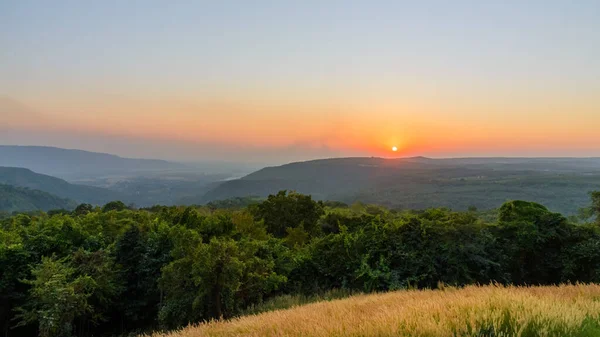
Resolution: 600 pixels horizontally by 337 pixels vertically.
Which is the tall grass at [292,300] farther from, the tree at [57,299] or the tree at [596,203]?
the tree at [596,203]

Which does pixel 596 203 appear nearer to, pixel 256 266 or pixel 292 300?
pixel 292 300

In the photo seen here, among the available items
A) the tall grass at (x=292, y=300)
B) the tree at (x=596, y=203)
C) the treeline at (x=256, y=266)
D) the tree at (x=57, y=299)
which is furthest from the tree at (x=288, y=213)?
the tree at (x=596, y=203)

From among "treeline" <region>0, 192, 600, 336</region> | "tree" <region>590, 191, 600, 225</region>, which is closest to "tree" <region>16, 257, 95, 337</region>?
"treeline" <region>0, 192, 600, 336</region>

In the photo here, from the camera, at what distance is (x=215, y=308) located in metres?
15.2

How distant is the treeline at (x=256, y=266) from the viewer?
627 inches

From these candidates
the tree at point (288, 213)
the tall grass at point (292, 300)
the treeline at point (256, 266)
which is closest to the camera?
the tall grass at point (292, 300)

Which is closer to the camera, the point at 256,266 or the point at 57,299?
the point at 57,299

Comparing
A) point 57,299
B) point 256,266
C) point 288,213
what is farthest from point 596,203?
point 57,299

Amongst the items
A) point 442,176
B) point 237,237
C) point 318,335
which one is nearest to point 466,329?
point 318,335

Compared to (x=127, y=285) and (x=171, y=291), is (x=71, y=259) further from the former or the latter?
(x=171, y=291)

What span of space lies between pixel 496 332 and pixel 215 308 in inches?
534

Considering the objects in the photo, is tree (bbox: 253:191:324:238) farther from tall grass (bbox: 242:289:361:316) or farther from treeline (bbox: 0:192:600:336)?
tall grass (bbox: 242:289:361:316)

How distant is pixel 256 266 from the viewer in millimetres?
17391

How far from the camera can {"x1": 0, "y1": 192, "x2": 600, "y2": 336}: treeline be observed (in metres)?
15.9
